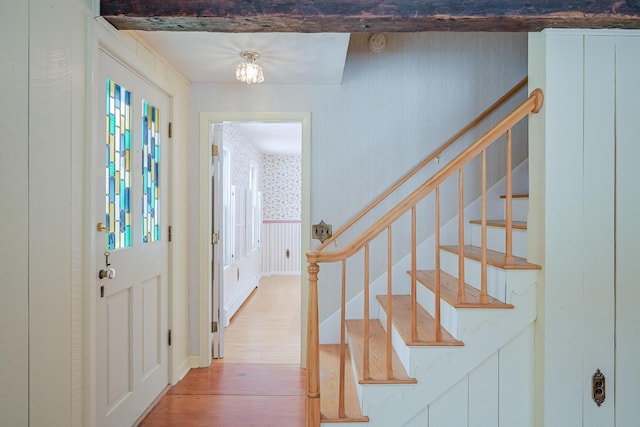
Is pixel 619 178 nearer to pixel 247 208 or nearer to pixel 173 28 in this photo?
pixel 173 28

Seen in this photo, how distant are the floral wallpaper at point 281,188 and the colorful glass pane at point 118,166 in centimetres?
473

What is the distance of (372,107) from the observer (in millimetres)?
2848

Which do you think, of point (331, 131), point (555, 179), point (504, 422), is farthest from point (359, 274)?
point (555, 179)

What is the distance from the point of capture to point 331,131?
2848mm

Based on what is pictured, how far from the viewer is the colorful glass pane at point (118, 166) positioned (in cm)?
186

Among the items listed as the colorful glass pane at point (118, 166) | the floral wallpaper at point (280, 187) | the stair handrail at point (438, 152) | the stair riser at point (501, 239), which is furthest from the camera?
the floral wallpaper at point (280, 187)

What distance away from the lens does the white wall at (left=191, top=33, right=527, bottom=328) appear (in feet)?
9.31

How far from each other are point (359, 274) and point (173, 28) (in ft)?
6.57

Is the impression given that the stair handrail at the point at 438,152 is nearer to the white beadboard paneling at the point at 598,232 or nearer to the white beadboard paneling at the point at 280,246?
the white beadboard paneling at the point at 598,232

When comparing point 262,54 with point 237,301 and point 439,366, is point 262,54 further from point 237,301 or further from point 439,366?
point 237,301

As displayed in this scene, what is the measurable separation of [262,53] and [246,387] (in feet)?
7.19

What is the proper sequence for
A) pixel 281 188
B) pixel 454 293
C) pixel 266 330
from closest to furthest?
pixel 454 293 < pixel 266 330 < pixel 281 188

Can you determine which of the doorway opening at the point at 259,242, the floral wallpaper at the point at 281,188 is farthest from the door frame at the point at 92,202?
the floral wallpaper at the point at 281,188

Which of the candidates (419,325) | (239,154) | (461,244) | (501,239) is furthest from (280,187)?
(461,244)
